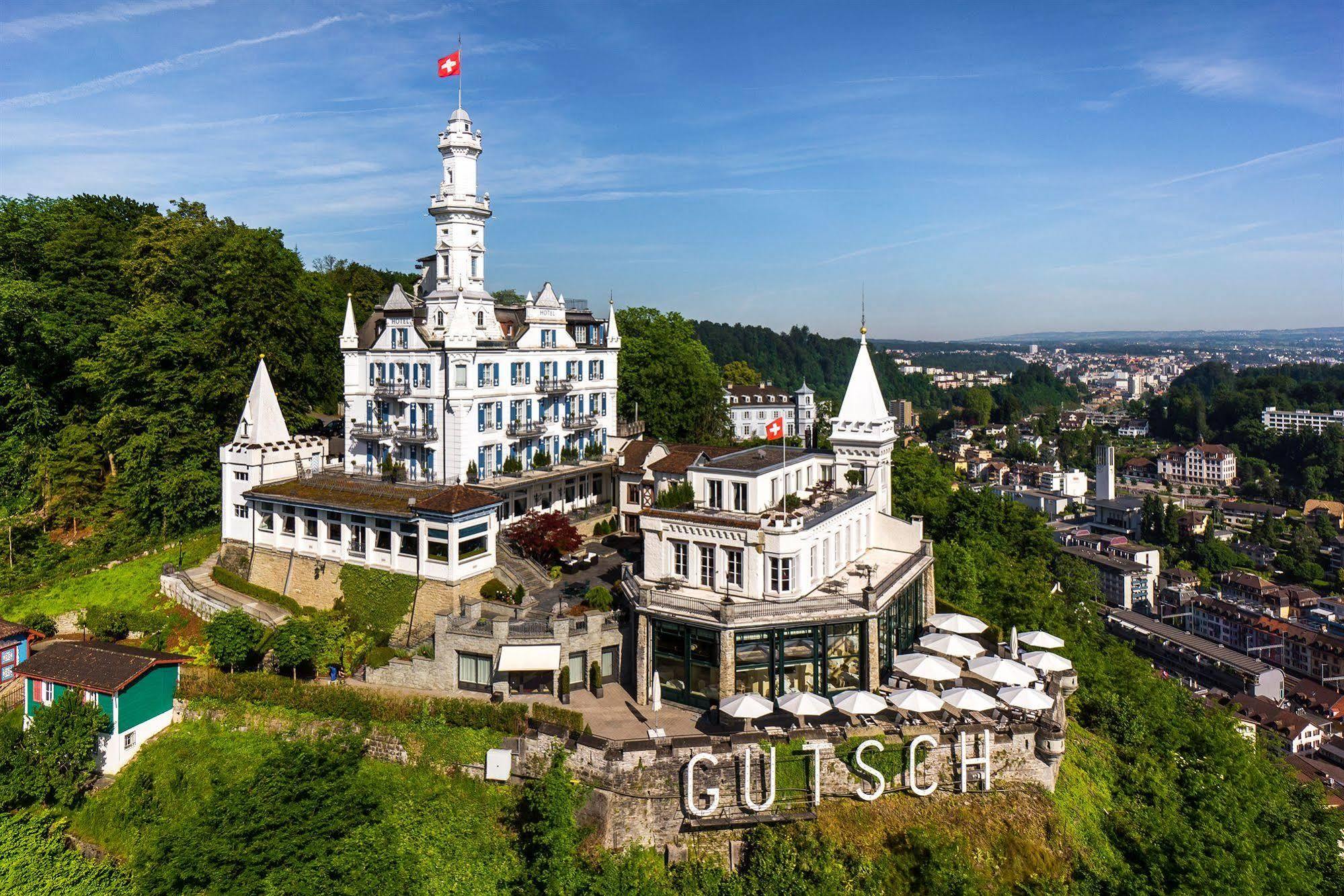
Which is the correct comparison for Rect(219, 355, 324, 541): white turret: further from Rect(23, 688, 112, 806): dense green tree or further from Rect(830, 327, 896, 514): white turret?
Rect(830, 327, 896, 514): white turret

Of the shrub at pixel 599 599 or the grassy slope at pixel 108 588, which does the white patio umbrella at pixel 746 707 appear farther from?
the grassy slope at pixel 108 588

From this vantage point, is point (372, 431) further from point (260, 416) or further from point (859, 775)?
point (859, 775)

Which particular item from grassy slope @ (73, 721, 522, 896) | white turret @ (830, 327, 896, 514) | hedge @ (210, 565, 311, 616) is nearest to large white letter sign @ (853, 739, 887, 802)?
grassy slope @ (73, 721, 522, 896)

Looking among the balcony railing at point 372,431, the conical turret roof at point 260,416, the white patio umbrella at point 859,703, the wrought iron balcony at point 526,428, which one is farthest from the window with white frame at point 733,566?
Result: the conical turret roof at point 260,416

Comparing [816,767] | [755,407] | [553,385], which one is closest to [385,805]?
[816,767]

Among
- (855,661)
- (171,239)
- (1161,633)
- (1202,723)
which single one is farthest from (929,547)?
(1161,633)

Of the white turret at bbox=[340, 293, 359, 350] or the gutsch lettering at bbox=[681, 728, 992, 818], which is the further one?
the white turret at bbox=[340, 293, 359, 350]
